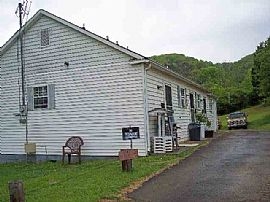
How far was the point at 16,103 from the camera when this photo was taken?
2025 centimetres

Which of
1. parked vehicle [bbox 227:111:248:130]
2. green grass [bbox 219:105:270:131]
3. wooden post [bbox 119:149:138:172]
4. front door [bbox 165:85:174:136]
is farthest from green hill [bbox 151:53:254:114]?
wooden post [bbox 119:149:138:172]

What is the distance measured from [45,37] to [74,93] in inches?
124

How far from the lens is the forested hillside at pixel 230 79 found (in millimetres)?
51062

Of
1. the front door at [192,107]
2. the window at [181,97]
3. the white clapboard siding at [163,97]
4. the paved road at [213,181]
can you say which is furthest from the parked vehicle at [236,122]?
the paved road at [213,181]

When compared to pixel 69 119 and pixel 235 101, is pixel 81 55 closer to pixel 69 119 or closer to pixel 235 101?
pixel 69 119

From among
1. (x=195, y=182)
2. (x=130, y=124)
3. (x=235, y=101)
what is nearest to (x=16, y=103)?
(x=130, y=124)

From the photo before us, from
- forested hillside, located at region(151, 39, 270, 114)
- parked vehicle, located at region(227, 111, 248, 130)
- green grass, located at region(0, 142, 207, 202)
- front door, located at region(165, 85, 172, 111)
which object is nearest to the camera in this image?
green grass, located at region(0, 142, 207, 202)

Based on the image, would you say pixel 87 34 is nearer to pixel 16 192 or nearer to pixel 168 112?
pixel 168 112

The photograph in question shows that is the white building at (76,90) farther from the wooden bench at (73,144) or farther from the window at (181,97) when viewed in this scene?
the window at (181,97)

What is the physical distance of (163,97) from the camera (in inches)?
771

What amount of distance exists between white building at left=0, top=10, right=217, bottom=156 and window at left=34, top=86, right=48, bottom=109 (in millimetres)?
46

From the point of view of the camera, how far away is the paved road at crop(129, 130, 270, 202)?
8.55m

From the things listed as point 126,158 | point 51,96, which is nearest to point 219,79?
point 51,96

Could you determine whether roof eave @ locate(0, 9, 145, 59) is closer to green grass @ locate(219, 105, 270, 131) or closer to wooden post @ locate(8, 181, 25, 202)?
wooden post @ locate(8, 181, 25, 202)
